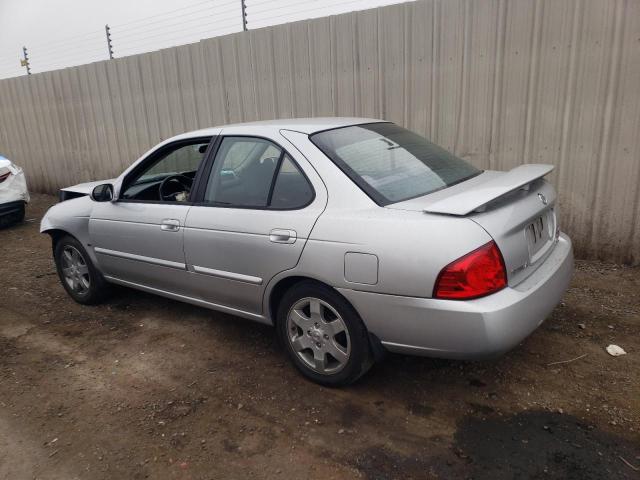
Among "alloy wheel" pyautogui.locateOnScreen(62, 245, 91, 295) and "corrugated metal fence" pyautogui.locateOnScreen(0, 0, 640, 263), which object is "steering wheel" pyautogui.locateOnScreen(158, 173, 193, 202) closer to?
"alloy wheel" pyautogui.locateOnScreen(62, 245, 91, 295)

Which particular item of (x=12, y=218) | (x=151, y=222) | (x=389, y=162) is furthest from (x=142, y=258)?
(x=12, y=218)

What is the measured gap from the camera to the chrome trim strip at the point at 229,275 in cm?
330

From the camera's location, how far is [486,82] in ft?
17.1

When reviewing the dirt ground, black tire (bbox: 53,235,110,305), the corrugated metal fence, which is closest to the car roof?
the dirt ground

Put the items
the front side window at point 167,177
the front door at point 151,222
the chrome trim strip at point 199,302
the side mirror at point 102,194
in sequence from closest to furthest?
the chrome trim strip at point 199,302 < the front door at point 151,222 < the front side window at point 167,177 < the side mirror at point 102,194

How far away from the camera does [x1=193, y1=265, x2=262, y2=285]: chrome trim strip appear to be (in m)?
3.30

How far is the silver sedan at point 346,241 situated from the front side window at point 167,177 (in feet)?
0.07

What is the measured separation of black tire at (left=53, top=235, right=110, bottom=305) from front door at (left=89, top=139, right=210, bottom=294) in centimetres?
20

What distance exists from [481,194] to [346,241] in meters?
0.76

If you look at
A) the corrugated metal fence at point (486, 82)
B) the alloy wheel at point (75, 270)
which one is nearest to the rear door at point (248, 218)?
the alloy wheel at point (75, 270)

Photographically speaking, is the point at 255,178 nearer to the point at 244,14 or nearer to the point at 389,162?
the point at 389,162

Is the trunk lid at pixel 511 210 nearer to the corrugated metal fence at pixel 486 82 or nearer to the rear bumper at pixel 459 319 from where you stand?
the rear bumper at pixel 459 319

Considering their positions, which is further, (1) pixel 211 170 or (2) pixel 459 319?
(1) pixel 211 170

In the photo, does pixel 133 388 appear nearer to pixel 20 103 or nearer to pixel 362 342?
pixel 362 342
